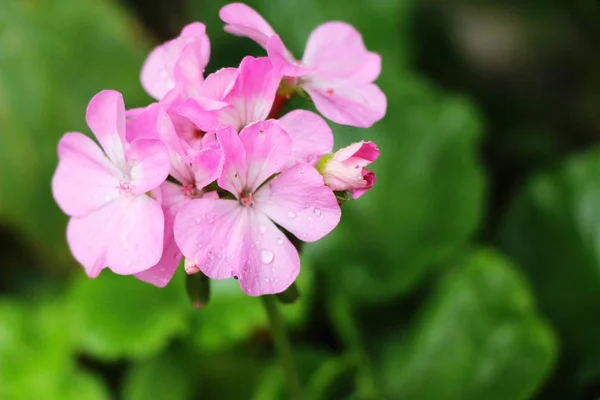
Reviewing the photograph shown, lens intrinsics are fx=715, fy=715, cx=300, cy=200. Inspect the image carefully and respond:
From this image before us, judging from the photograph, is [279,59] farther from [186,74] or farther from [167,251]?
[167,251]

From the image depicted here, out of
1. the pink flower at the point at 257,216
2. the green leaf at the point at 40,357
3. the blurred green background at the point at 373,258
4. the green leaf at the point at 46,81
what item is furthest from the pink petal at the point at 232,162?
the green leaf at the point at 46,81

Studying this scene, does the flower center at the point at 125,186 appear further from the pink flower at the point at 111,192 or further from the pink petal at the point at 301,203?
the pink petal at the point at 301,203

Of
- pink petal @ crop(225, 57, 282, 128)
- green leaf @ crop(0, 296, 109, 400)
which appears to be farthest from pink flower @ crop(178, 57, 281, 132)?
green leaf @ crop(0, 296, 109, 400)

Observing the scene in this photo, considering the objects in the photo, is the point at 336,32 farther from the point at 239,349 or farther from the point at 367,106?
the point at 239,349

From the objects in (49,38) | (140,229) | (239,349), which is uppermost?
(140,229)

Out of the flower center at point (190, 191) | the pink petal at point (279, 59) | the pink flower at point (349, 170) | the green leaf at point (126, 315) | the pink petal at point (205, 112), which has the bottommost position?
the green leaf at point (126, 315)

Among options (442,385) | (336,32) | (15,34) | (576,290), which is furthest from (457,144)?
(15,34)
